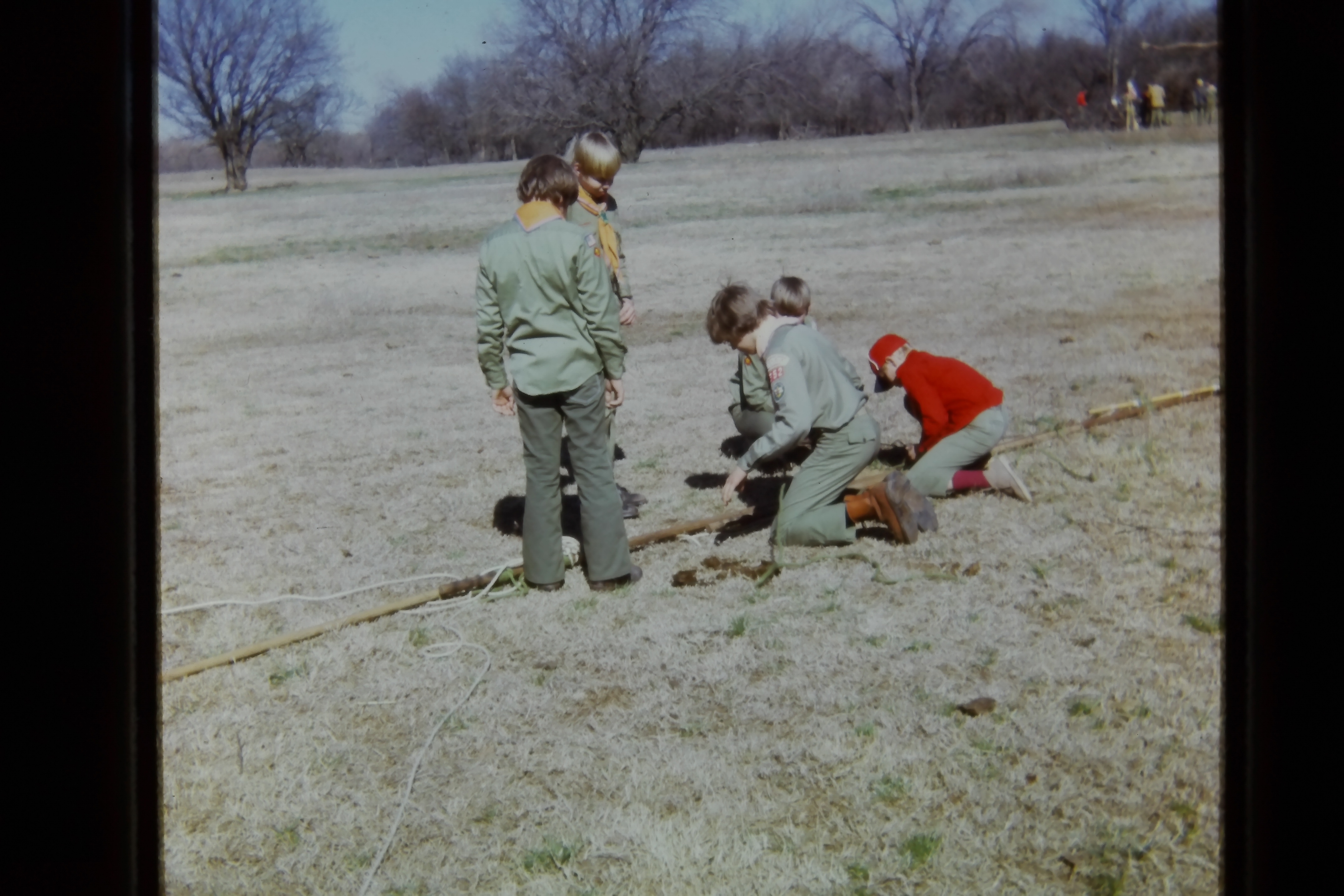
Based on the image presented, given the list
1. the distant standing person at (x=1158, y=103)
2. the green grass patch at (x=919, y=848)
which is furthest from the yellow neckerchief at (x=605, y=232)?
the distant standing person at (x=1158, y=103)

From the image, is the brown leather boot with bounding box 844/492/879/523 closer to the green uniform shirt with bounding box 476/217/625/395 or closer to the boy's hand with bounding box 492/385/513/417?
the green uniform shirt with bounding box 476/217/625/395

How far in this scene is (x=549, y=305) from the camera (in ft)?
14.7

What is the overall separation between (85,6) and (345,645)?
12.1ft

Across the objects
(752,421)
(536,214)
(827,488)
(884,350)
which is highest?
(536,214)

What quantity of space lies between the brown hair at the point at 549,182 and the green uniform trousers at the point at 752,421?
2.00 m

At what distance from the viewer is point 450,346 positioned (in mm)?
11547

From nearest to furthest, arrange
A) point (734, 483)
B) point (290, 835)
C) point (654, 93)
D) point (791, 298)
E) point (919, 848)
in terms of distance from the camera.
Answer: point (919, 848) → point (290, 835) → point (734, 483) → point (791, 298) → point (654, 93)

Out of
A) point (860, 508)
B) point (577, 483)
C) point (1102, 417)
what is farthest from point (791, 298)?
point (1102, 417)

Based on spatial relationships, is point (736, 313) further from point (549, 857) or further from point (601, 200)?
point (549, 857)

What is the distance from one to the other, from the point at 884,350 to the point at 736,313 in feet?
3.70

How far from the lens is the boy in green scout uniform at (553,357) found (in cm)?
447

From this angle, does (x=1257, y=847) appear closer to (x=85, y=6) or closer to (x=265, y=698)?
(x=85, y=6)

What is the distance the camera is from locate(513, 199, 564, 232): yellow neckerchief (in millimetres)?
4473

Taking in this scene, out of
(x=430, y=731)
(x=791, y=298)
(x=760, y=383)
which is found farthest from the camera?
(x=760, y=383)
